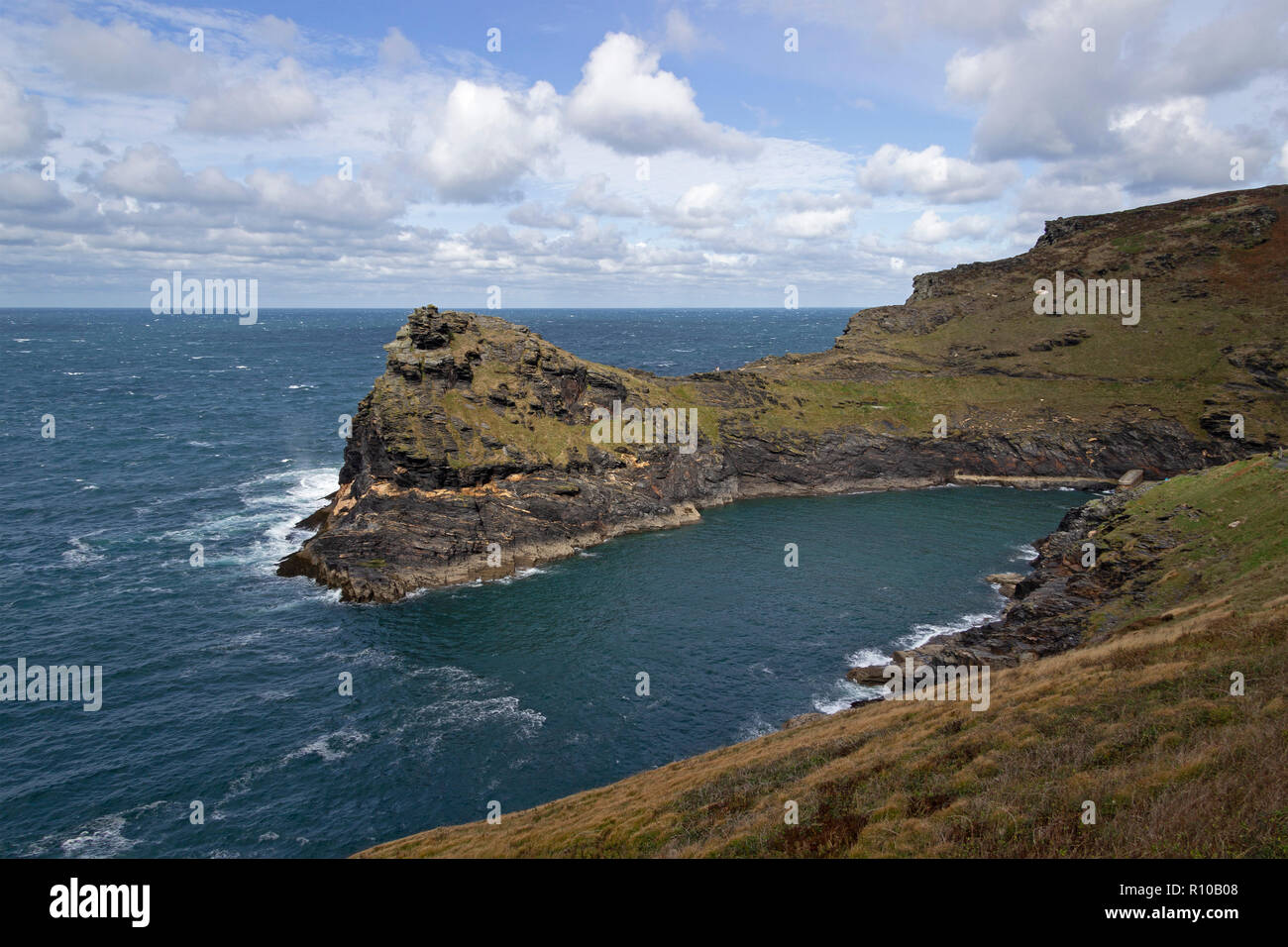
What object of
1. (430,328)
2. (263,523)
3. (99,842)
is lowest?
(99,842)

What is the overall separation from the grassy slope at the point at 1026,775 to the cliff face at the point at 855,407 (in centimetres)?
4570

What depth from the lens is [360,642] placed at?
200 feet

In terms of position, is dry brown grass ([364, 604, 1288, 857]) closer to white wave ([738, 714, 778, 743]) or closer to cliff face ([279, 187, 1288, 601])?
white wave ([738, 714, 778, 743])

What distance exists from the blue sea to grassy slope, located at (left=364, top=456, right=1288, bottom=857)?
895 centimetres

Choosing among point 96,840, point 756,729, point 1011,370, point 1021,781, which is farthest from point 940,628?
point 1011,370

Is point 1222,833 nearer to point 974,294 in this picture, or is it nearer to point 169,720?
point 169,720

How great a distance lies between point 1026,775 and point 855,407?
344 feet

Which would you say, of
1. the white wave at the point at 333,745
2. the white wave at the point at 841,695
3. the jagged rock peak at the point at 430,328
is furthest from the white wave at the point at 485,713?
the jagged rock peak at the point at 430,328

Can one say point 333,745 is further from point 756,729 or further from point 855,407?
point 855,407

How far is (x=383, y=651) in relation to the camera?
59.7m

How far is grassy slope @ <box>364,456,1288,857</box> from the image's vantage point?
17.9m

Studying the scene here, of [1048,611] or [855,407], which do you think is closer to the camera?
[1048,611]
